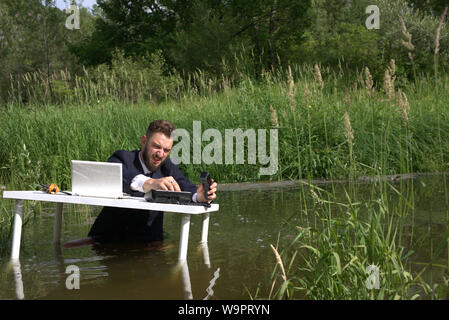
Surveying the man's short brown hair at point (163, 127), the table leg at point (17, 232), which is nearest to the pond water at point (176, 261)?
the table leg at point (17, 232)

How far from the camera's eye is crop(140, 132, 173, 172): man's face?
5023 mm

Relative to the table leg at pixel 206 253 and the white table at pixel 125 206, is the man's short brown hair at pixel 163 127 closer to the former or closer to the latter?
the white table at pixel 125 206

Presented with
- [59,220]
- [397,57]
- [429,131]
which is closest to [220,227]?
[59,220]

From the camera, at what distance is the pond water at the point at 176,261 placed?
417 centimetres

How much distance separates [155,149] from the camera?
16.7ft

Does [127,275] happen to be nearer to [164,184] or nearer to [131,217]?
[164,184]

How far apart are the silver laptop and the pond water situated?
63cm

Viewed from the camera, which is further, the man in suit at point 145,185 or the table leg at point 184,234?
the man in suit at point 145,185
